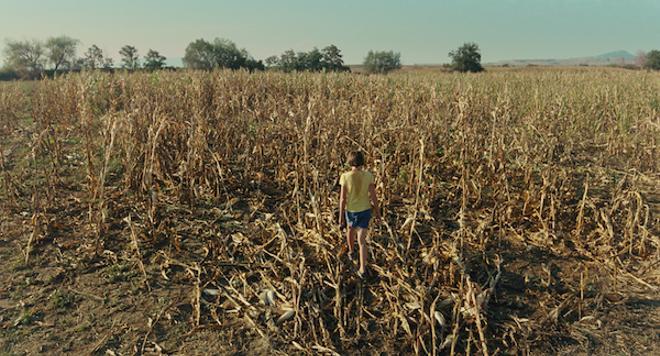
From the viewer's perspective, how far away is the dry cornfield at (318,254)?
3072 mm

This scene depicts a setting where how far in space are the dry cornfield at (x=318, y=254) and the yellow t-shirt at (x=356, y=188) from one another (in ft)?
1.21

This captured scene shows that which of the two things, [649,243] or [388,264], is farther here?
[649,243]

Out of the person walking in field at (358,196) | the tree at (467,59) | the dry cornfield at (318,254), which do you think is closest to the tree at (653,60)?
the tree at (467,59)

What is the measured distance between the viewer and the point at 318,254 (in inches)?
148

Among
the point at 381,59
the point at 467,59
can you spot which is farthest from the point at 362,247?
the point at 381,59

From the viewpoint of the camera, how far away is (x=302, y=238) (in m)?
4.02

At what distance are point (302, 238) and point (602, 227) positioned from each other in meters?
3.23

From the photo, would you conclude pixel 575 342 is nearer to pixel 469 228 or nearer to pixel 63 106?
pixel 469 228

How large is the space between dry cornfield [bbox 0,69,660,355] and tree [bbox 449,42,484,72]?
46028 millimetres

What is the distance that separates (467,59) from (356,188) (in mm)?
50886

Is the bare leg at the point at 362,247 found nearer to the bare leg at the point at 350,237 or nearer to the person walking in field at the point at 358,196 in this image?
the person walking in field at the point at 358,196

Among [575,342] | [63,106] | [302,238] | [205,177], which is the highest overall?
[63,106]

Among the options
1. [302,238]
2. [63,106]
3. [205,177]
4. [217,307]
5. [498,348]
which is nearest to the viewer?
[498,348]

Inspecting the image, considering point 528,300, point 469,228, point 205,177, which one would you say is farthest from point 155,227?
point 528,300
